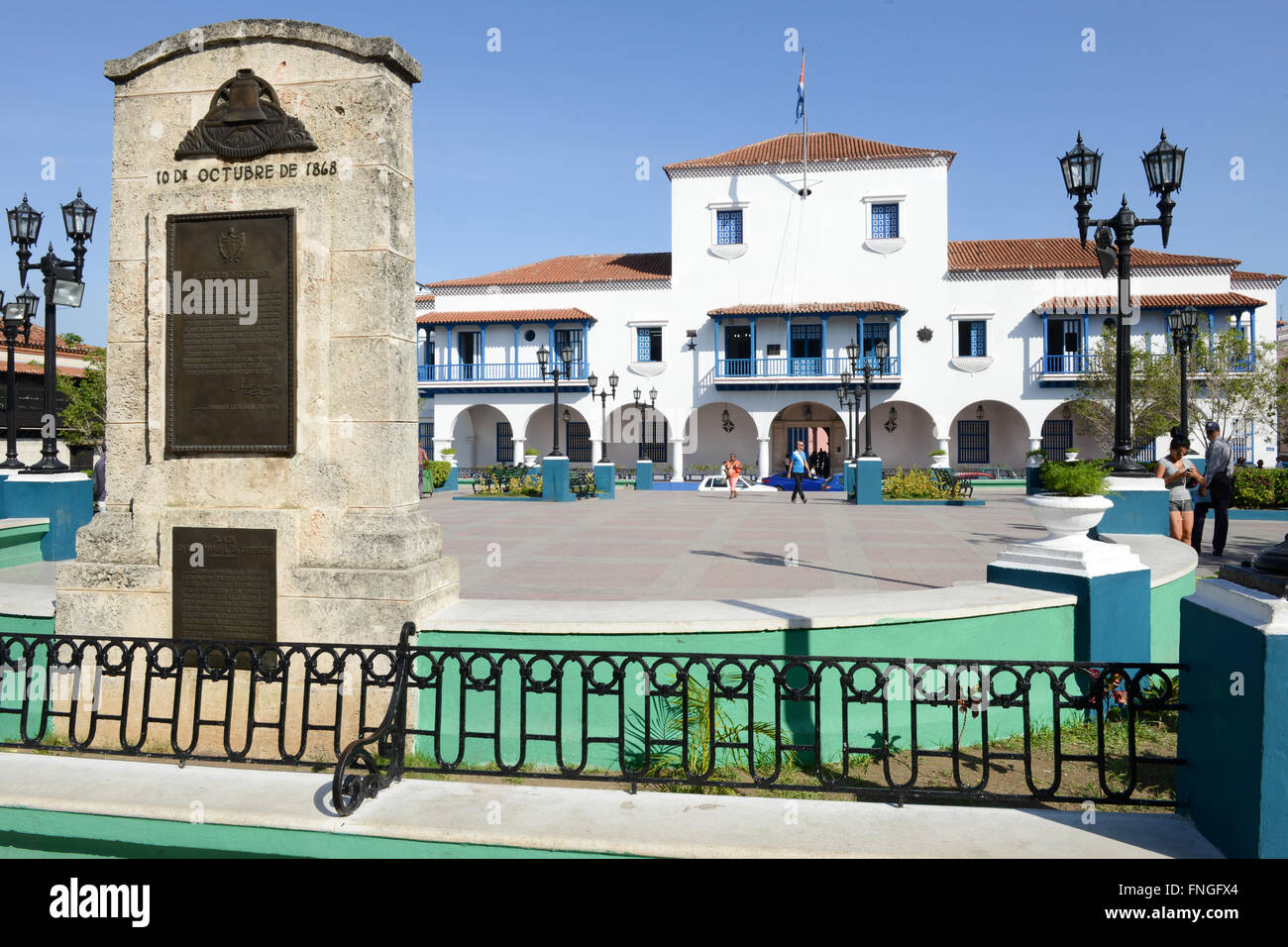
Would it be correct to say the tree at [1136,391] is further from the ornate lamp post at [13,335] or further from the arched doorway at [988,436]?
the ornate lamp post at [13,335]

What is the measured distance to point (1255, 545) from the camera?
12453 mm

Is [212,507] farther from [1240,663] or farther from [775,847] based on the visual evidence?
[1240,663]

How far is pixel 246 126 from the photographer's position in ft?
16.0

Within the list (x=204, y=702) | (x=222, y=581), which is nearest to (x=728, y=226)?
(x=222, y=581)

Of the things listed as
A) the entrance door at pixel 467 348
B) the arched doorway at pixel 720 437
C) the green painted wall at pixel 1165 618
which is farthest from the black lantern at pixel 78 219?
the arched doorway at pixel 720 437

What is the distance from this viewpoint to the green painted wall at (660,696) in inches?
186

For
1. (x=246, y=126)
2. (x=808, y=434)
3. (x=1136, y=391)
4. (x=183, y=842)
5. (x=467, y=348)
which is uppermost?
(x=467, y=348)

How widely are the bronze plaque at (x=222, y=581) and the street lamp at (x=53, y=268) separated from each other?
27.4ft

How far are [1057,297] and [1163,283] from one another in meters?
4.13

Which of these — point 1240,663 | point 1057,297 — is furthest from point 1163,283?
point 1240,663

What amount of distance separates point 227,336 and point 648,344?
3037cm

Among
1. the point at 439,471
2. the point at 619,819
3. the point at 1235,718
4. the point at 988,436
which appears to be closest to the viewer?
the point at 1235,718

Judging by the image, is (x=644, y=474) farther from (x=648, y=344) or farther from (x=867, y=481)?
(x=867, y=481)

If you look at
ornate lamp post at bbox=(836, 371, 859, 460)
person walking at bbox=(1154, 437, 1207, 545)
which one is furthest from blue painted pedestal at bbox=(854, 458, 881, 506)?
person walking at bbox=(1154, 437, 1207, 545)
